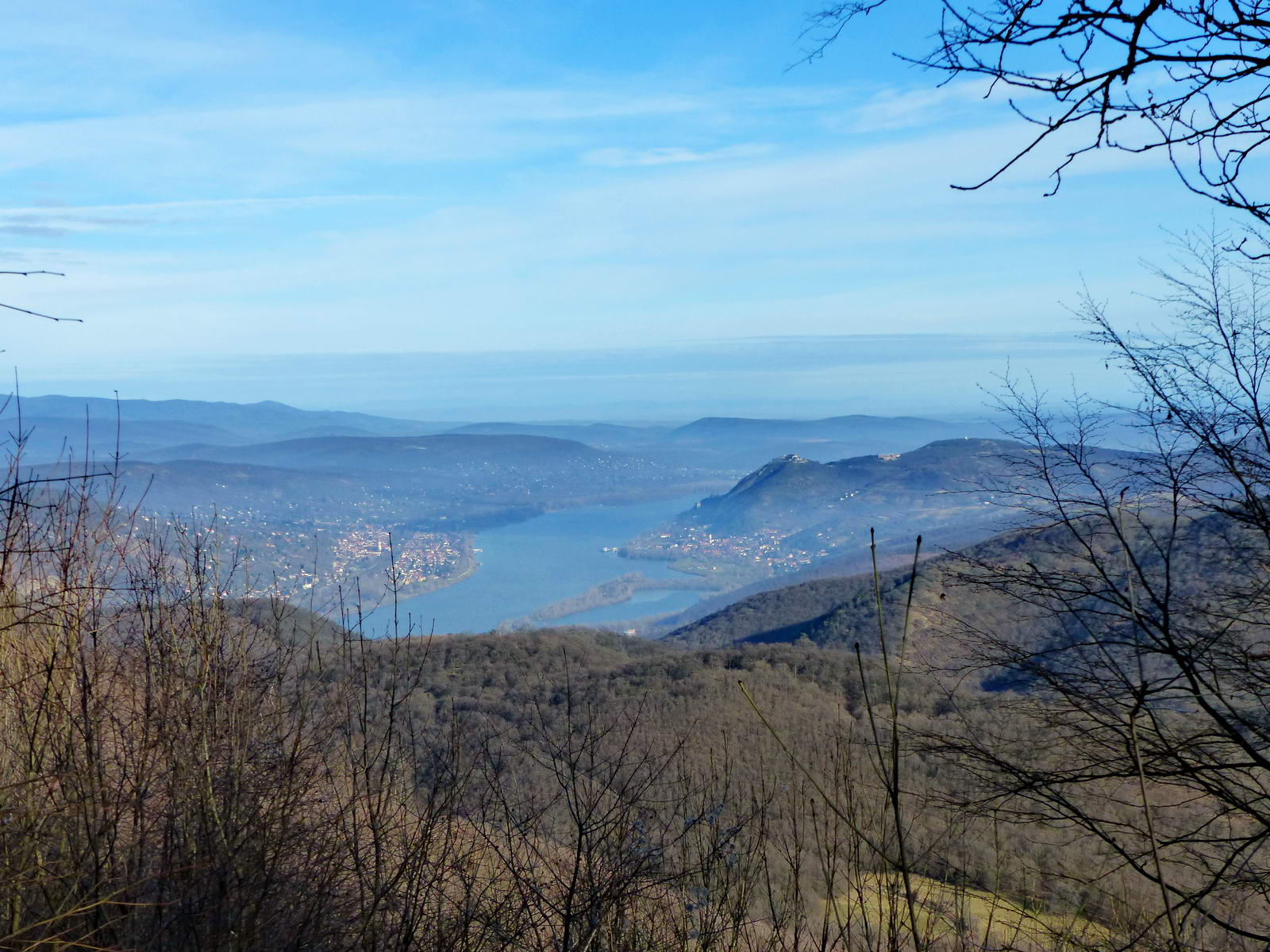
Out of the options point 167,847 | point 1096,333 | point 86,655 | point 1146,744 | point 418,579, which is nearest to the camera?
point 167,847

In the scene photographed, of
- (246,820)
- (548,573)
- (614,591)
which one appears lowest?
(548,573)

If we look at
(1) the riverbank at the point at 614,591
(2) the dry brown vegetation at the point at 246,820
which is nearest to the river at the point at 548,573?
(1) the riverbank at the point at 614,591

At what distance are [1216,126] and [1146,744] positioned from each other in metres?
3.95

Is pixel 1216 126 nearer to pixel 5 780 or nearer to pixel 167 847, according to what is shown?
pixel 167 847

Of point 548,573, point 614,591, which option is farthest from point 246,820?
point 548,573

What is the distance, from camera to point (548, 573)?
135250mm

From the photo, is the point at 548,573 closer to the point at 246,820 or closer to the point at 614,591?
the point at 614,591

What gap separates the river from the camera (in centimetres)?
10162

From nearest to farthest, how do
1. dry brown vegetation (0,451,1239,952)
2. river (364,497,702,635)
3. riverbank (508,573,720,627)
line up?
dry brown vegetation (0,451,1239,952) → river (364,497,702,635) → riverbank (508,573,720,627)

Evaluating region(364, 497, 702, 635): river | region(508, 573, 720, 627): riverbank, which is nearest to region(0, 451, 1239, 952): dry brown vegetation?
region(364, 497, 702, 635): river

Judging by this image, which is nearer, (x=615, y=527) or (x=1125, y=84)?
(x=1125, y=84)

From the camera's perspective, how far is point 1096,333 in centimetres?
607

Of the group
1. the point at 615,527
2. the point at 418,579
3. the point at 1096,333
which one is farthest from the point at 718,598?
the point at 1096,333

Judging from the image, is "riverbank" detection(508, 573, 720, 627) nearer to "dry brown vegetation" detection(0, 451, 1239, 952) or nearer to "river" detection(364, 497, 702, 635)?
"river" detection(364, 497, 702, 635)
